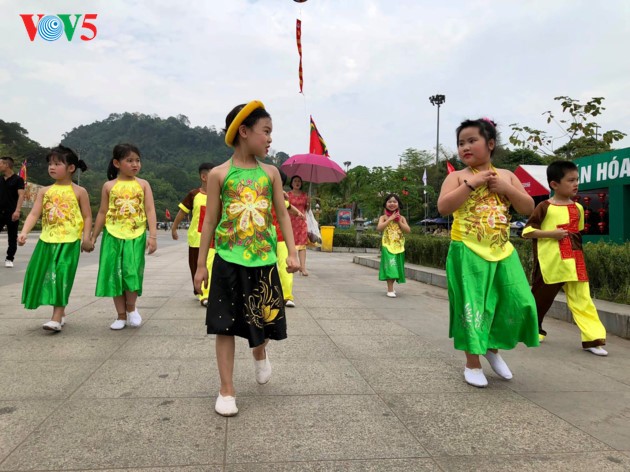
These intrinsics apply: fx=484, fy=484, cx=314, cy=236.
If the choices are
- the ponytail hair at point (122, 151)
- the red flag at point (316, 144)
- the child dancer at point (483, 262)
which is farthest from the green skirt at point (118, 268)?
the red flag at point (316, 144)

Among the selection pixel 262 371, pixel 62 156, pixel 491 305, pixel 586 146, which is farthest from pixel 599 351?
pixel 586 146

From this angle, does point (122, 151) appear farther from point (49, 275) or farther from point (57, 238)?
point (49, 275)

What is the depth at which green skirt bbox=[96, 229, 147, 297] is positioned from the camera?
14.4 ft

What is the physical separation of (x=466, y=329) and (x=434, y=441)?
965 mm

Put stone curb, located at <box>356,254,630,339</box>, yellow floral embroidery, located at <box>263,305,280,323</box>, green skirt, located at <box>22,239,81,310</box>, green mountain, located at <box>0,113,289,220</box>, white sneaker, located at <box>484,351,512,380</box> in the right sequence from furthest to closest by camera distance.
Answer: green mountain, located at <box>0,113,289,220</box>
stone curb, located at <box>356,254,630,339</box>
green skirt, located at <box>22,239,81,310</box>
white sneaker, located at <box>484,351,512,380</box>
yellow floral embroidery, located at <box>263,305,280,323</box>

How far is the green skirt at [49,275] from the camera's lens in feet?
14.0

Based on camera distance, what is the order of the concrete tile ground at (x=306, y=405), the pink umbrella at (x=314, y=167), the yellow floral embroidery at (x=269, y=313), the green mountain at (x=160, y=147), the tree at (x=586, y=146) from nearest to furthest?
the concrete tile ground at (x=306, y=405) → the yellow floral embroidery at (x=269, y=313) → the pink umbrella at (x=314, y=167) → the tree at (x=586, y=146) → the green mountain at (x=160, y=147)

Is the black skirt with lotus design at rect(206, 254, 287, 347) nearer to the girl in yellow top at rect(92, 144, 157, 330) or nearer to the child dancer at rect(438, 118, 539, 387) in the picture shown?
the child dancer at rect(438, 118, 539, 387)

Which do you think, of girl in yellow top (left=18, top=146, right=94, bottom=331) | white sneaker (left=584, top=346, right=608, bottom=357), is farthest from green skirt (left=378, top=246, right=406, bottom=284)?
girl in yellow top (left=18, top=146, right=94, bottom=331)

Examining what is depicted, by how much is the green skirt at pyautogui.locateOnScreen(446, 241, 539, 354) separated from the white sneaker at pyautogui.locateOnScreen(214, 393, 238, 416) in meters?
1.46

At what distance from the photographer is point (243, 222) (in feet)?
8.76

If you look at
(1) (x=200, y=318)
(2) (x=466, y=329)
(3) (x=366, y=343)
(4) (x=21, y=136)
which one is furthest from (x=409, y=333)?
(4) (x=21, y=136)

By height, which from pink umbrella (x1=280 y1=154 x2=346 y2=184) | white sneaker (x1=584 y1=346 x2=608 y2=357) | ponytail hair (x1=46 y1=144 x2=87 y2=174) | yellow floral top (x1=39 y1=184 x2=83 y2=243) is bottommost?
white sneaker (x1=584 y1=346 x2=608 y2=357)

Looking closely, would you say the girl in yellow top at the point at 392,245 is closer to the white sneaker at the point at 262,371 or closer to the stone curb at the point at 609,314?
the stone curb at the point at 609,314
